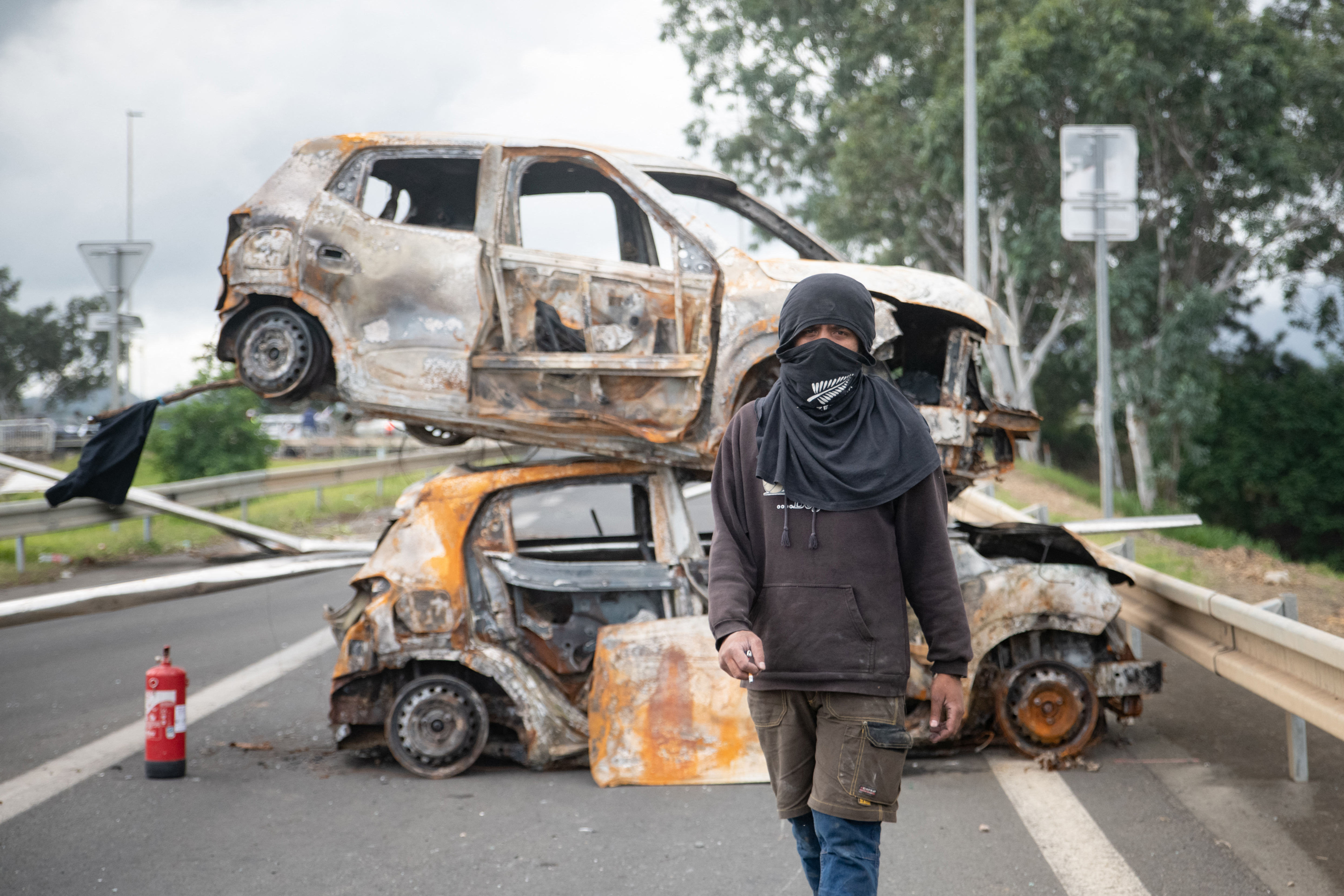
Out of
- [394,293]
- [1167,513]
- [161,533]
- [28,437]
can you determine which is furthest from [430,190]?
[28,437]

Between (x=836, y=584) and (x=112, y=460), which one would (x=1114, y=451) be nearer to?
(x=112, y=460)

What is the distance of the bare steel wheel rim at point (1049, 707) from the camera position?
5402 millimetres

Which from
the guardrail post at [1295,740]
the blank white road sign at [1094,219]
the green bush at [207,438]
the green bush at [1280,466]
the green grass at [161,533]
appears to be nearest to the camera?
the guardrail post at [1295,740]

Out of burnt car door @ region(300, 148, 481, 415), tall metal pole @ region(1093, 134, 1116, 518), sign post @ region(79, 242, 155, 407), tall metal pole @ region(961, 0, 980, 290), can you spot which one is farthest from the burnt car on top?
tall metal pole @ region(961, 0, 980, 290)

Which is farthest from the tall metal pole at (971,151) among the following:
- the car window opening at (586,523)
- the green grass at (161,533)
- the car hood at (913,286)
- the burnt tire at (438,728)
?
the burnt tire at (438,728)

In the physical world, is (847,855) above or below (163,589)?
below

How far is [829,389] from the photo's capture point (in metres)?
3.03

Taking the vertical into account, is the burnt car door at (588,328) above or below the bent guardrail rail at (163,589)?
above

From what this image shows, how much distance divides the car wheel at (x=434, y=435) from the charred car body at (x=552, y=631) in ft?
1.55

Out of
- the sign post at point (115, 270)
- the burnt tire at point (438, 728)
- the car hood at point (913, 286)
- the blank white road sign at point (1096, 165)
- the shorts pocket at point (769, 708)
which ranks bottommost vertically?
the burnt tire at point (438, 728)

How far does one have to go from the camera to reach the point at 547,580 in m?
5.51

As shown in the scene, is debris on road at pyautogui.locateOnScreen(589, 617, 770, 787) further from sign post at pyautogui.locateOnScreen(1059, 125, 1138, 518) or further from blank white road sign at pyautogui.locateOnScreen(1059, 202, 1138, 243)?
blank white road sign at pyautogui.locateOnScreen(1059, 202, 1138, 243)

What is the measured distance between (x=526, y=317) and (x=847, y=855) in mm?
3471

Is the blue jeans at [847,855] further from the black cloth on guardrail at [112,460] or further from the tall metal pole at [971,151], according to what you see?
the tall metal pole at [971,151]
